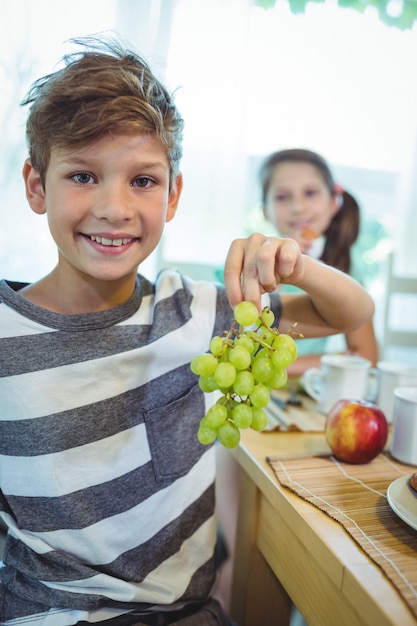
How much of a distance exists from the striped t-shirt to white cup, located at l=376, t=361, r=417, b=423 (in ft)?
1.44

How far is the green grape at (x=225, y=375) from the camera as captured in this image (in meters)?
0.60

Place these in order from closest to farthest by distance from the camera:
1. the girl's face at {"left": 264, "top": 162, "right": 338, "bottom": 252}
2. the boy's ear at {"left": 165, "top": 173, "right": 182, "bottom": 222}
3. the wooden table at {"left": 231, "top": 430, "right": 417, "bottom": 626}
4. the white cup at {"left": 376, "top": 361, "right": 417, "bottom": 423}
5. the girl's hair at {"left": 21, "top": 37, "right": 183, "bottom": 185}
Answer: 1. the wooden table at {"left": 231, "top": 430, "right": 417, "bottom": 626}
2. the girl's hair at {"left": 21, "top": 37, "right": 183, "bottom": 185}
3. the boy's ear at {"left": 165, "top": 173, "right": 182, "bottom": 222}
4. the white cup at {"left": 376, "top": 361, "right": 417, "bottom": 423}
5. the girl's face at {"left": 264, "top": 162, "right": 338, "bottom": 252}

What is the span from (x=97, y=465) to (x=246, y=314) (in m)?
0.37

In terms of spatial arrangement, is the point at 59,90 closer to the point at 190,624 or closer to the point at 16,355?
the point at 16,355

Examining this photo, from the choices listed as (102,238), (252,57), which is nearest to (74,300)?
(102,238)

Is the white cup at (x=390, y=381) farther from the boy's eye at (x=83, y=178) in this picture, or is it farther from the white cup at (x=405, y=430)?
the boy's eye at (x=83, y=178)

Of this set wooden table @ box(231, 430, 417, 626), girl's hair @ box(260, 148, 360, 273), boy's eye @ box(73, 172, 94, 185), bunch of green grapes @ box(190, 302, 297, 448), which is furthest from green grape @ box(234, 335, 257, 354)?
girl's hair @ box(260, 148, 360, 273)

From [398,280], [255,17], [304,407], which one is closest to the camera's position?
[304,407]

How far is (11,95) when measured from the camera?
1754 mm

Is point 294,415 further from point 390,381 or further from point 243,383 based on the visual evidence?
point 243,383

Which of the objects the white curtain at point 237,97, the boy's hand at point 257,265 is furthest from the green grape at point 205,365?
the white curtain at point 237,97

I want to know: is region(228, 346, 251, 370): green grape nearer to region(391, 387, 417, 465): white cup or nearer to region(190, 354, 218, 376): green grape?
region(190, 354, 218, 376): green grape

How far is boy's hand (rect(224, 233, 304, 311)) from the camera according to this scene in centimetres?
69

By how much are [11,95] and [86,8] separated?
0.44 metres
